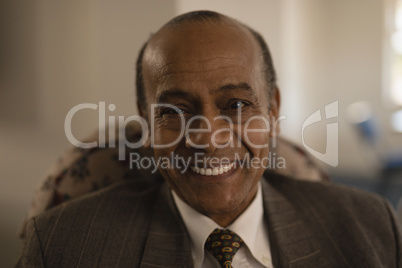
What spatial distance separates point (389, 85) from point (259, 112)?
491cm

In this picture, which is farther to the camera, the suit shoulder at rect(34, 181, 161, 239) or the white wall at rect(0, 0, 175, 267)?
the white wall at rect(0, 0, 175, 267)

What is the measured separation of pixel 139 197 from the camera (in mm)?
1085

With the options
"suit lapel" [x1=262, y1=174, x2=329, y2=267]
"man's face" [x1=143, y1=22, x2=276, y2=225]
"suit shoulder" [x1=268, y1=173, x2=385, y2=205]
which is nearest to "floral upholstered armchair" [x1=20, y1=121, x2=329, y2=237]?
"suit shoulder" [x1=268, y1=173, x2=385, y2=205]

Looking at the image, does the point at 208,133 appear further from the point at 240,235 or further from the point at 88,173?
the point at 88,173

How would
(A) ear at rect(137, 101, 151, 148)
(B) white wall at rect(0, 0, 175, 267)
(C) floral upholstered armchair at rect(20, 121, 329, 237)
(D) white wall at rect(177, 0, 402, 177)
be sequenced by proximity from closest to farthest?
1. (A) ear at rect(137, 101, 151, 148)
2. (C) floral upholstered armchair at rect(20, 121, 329, 237)
3. (B) white wall at rect(0, 0, 175, 267)
4. (D) white wall at rect(177, 0, 402, 177)

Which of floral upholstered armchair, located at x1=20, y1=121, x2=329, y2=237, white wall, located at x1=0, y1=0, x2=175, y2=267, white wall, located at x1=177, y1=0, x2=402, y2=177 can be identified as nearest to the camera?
floral upholstered armchair, located at x1=20, y1=121, x2=329, y2=237

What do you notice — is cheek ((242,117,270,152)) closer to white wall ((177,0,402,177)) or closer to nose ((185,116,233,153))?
nose ((185,116,233,153))

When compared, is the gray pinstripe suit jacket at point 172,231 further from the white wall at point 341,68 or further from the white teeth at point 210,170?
the white wall at point 341,68

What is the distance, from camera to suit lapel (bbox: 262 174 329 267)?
3.15 feet

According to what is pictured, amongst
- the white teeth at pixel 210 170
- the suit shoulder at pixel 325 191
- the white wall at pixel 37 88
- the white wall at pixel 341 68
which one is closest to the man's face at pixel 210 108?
the white teeth at pixel 210 170

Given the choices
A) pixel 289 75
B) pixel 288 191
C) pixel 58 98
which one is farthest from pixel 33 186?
pixel 289 75

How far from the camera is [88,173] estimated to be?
3.94 ft

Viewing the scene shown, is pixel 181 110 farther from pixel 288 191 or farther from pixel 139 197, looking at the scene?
pixel 288 191

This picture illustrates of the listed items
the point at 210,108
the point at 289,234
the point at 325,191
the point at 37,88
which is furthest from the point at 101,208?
the point at 37,88
